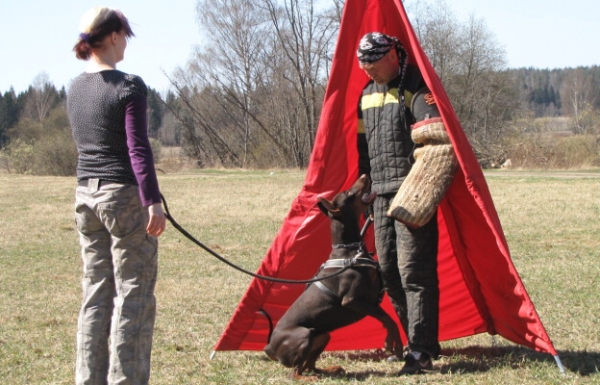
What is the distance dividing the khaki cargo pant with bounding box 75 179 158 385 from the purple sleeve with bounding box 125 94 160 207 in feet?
0.47

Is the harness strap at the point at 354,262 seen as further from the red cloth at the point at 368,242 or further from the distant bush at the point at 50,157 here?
the distant bush at the point at 50,157

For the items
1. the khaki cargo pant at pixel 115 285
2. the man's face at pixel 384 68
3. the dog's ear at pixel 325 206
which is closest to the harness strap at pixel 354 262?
the dog's ear at pixel 325 206

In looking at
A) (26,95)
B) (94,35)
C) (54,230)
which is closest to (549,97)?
(26,95)

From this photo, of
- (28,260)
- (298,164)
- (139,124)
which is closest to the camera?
(139,124)

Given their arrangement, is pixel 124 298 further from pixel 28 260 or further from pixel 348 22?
pixel 28 260

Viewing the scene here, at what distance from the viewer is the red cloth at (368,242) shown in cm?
441

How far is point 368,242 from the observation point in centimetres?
511

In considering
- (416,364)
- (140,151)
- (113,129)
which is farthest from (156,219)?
(416,364)

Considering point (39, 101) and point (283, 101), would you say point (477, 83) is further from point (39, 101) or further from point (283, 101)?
point (39, 101)

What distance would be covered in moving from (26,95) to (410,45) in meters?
82.9

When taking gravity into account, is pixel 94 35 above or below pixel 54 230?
above

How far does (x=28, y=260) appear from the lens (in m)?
9.77

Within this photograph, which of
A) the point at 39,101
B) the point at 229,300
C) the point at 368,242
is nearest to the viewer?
the point at 368,242

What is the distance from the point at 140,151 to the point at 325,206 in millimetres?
1485
